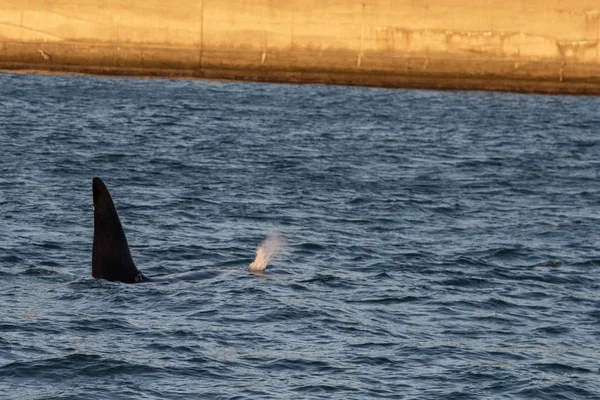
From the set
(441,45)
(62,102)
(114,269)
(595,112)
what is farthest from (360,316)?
(441,45)

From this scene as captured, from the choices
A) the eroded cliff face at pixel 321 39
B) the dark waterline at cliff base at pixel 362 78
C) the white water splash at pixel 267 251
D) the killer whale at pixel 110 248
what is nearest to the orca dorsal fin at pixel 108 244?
the killer whale at pixel 110 248

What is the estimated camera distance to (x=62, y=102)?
200 feet

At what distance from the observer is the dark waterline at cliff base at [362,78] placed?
2872 inches

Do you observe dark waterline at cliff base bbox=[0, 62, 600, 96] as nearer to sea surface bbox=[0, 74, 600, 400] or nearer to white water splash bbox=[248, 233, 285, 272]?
sea surface bbox=[0, 74, 600, 400]

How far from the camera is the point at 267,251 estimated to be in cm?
2823

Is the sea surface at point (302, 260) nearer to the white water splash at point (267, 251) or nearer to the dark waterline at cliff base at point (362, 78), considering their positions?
the white water splash at point (267, 251)

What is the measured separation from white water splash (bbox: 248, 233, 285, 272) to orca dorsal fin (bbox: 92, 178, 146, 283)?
10.6 ft

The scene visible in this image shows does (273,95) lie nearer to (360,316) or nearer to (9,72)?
(9,72)

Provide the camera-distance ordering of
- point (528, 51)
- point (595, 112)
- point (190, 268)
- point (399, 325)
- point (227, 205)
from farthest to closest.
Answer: point (528, 51), point (595, 112), point (227, 205), point (190, 268), point (399, 325)

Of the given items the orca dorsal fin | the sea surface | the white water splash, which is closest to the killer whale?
the orca dorsal fin

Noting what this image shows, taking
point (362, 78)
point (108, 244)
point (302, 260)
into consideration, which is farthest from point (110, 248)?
point (362, 78)

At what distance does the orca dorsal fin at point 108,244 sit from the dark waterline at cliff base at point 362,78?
168 ft

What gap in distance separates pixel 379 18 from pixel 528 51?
891cm

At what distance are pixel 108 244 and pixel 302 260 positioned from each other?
579cm
